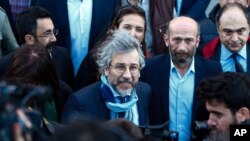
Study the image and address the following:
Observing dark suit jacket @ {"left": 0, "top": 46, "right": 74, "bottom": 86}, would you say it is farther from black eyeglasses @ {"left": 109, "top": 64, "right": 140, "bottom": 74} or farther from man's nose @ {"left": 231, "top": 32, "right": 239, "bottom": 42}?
man's nose @ {"left": 231, "top": 32, "right": 239, "bottom": 42}

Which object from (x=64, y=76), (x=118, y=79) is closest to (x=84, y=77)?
(x=64, y=76)

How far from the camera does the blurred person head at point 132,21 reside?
5953 mm

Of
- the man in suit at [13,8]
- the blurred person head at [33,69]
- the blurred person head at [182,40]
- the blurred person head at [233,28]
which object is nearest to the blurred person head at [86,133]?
the blurred person head at [33,69]

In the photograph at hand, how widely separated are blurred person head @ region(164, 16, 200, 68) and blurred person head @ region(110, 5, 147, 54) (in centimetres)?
33

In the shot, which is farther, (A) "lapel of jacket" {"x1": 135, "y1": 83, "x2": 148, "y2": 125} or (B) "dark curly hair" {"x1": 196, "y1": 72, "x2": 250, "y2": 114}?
(A) "lapel of jacket" {"x1": 135, "y1": 83, "x2": 148, "y2": 125}

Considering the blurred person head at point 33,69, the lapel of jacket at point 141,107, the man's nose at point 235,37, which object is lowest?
the lapel of jacket at point 141,107

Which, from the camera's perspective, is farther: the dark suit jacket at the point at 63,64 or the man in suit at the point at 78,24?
the man in suit at the point at 78,24

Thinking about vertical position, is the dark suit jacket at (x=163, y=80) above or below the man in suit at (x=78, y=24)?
below

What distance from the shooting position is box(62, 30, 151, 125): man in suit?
4.75 m

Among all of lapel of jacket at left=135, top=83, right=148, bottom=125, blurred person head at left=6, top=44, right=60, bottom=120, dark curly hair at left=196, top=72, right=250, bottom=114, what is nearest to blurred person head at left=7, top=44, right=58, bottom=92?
blurred person head at left=6, top=44, right=60, bottom=120

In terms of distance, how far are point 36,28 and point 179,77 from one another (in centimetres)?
129

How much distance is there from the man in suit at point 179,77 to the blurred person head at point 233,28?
304mm

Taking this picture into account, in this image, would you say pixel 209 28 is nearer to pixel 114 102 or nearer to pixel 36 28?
pixel 36 28

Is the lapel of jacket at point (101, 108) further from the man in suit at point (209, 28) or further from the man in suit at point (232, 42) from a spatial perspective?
the man in suit at point (209, 28)
